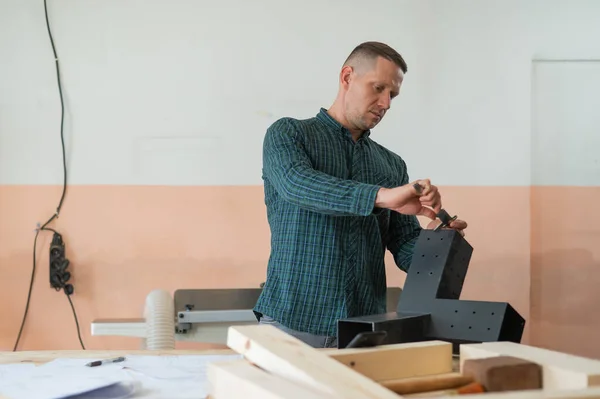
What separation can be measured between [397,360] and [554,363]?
213mm

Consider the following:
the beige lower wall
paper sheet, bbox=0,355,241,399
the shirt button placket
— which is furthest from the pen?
the beige lower wall

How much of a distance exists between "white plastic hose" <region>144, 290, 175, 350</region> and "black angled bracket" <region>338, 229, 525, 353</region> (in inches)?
55.5

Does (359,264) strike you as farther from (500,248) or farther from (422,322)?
(500,248)

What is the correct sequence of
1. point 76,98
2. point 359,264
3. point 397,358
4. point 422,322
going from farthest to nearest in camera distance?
point 76,98 → point 359,264 → point 422,322 → point 397,358

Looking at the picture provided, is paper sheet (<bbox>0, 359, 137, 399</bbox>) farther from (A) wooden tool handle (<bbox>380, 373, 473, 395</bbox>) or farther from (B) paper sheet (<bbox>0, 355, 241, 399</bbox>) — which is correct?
(A) wooden tool handle (<bbox>380, 373, 473, 395</bbox>)

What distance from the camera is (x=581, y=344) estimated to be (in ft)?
10.5

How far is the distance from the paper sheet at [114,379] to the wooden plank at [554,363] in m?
0.46

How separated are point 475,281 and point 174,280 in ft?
4.46

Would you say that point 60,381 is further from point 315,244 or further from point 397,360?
point 315,244

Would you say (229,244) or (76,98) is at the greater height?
(76,98)

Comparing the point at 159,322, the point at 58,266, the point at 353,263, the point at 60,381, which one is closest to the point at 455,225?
the point at 353,263

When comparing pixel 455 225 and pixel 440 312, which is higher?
pixel 455 225

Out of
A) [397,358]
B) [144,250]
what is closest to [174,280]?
[144,250]

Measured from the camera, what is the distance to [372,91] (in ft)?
6.33
